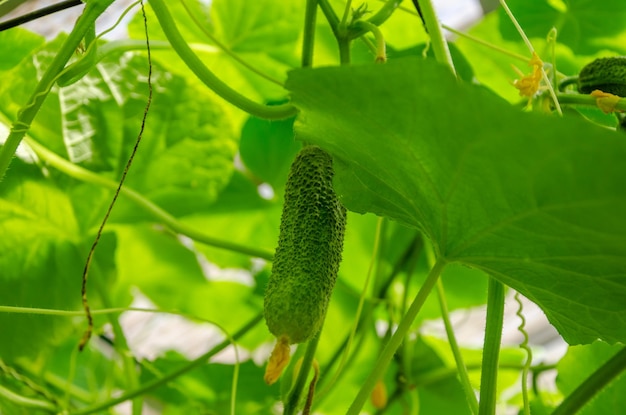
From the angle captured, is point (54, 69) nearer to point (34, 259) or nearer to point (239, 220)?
point (34, 259)

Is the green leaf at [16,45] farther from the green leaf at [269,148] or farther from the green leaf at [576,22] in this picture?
the green leaf at [576,22]

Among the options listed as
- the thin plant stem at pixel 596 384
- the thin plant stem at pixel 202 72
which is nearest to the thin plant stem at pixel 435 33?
the thin plant stem at pixel 202 72

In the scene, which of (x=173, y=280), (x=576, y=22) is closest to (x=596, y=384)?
(x=576, y=22)

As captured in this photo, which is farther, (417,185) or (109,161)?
(109,161)

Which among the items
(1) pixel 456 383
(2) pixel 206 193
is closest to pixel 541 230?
(2) pixel 206 193

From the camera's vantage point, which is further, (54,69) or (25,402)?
(25,402)

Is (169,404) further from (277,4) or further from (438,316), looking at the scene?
(277,4)

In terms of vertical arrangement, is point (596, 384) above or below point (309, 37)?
below
